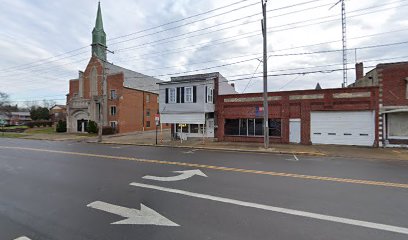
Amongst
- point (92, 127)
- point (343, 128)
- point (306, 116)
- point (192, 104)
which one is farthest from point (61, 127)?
point (343, 128)

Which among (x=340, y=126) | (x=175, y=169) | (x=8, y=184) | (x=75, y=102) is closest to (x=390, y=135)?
(x=340, y=126)

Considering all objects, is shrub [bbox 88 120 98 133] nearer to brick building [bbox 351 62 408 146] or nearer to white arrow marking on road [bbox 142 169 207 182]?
white arrow marking on road [bbox 142 169 207 182]

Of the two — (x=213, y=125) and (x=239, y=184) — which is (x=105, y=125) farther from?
(x=239, y=184)

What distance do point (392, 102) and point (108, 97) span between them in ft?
119

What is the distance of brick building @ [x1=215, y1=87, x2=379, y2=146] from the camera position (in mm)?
18391

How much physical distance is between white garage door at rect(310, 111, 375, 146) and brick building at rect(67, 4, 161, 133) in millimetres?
28195

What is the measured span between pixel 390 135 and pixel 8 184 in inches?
941

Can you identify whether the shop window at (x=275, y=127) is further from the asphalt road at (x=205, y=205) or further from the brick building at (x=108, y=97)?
the brick building at (x=108, y=97)

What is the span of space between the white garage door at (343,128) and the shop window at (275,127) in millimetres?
2733

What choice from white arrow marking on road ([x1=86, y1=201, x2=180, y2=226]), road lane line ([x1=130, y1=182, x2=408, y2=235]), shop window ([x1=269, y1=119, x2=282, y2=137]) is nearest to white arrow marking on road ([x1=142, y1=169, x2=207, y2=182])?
road lane line ([x1=130, y1=182, x2=408, y2=235])

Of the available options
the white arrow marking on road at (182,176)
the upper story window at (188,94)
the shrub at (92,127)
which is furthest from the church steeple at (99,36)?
the white arrow marking on road at (182,176)

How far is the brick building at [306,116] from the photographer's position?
18.4 meters

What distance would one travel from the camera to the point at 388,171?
30.4ft

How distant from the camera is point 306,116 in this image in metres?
20.0
